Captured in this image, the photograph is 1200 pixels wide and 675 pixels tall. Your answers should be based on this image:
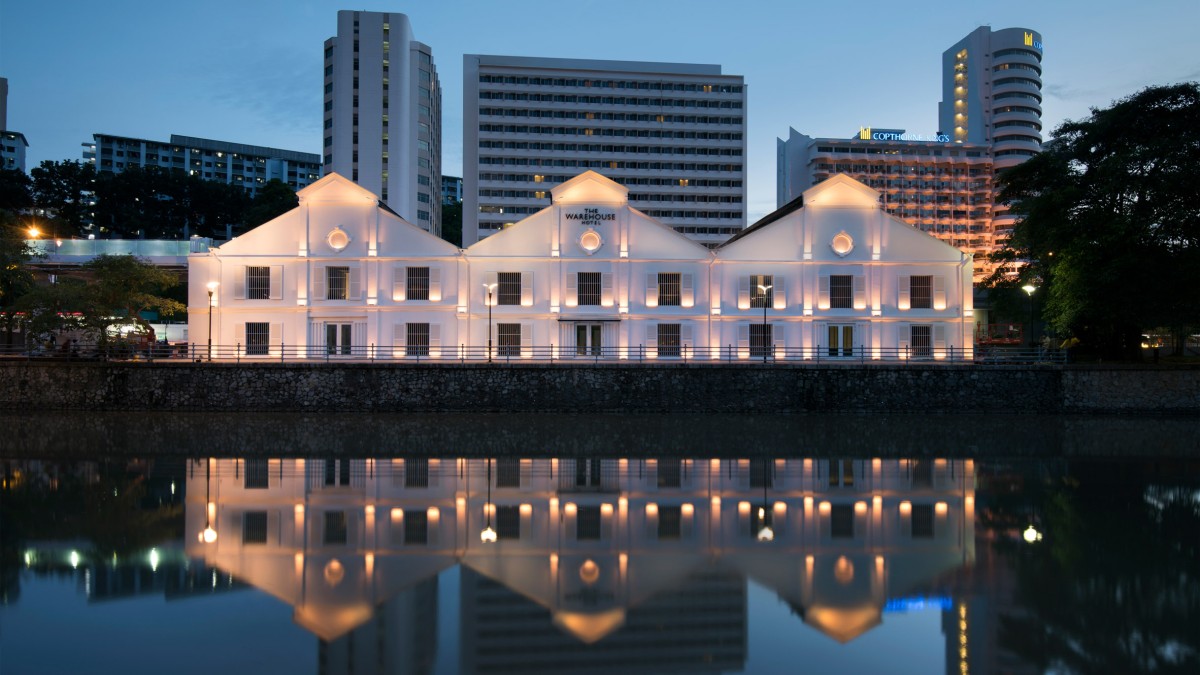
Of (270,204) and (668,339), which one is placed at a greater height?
(270,204)

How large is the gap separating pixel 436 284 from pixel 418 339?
2.78 m

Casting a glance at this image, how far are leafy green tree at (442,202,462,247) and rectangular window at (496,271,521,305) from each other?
7728cm

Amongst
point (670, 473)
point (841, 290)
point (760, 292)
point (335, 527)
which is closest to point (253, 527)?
point (335, 527)

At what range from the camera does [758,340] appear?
41.8m

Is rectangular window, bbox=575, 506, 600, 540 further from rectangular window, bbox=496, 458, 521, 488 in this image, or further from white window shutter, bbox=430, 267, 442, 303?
white window shutter, bbox=430, 267, 442, 303

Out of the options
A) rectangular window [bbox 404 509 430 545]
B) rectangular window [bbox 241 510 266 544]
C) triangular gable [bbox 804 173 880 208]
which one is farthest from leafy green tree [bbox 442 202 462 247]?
rectangular window [bbox 404 509 430 545]

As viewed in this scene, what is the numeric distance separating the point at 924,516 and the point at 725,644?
24.9ft

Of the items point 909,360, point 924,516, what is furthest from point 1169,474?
point 909,360

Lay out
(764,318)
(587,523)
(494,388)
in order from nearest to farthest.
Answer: (587,523), (494,388), (764,318)

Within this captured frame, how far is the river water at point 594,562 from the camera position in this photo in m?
9.40

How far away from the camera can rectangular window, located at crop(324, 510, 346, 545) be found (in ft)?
44.7

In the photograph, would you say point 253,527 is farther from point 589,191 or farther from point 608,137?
point 608,137

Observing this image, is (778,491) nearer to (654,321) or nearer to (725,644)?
(725,644)

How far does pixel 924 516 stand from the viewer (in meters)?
15.7
